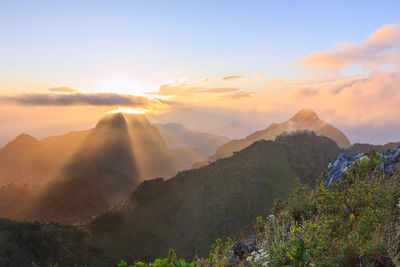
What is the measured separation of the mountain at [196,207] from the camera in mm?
48344

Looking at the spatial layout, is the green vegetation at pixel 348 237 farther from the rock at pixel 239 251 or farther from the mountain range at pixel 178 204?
the mountain range at pixel 178 204

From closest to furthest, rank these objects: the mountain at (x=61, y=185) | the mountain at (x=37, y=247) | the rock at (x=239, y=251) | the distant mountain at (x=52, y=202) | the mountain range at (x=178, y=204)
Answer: the rock at (x=239, y=251) → the mountain at (x=37, y=247) → the mountain range at (x=178, y=204) → the distant mountain at (x=52, y=202) → the mountain at (x=61, y=185)

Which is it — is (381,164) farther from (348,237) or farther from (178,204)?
(178,204)

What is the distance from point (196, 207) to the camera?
2200 inches

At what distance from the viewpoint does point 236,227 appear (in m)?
48.9

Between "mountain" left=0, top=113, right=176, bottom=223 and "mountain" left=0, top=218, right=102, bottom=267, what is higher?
"mountain" left=0, top=218, right=102, bottom=267

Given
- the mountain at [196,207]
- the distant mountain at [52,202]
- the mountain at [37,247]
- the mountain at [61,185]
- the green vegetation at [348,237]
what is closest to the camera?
the green vegetation at [348,237]

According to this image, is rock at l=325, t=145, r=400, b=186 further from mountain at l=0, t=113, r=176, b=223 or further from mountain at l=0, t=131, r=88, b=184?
mountain at l=0, t=131, r=88, b=184

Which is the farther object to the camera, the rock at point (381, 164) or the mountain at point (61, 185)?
the mountain at point (61, 185)

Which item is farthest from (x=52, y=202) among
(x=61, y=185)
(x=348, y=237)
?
(x=348, y=237)

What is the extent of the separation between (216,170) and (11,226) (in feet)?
138

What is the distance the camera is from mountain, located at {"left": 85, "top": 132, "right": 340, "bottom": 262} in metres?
48.3

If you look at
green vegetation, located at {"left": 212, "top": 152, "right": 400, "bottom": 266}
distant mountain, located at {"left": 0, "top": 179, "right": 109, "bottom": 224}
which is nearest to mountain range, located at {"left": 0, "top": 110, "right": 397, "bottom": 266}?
distant mountain, located at {"left": 0, "top": 179, "right": 109, "bottom": 224}

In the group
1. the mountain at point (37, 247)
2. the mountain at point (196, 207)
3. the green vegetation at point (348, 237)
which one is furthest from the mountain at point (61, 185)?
the green vegetation at point (348, 237)
